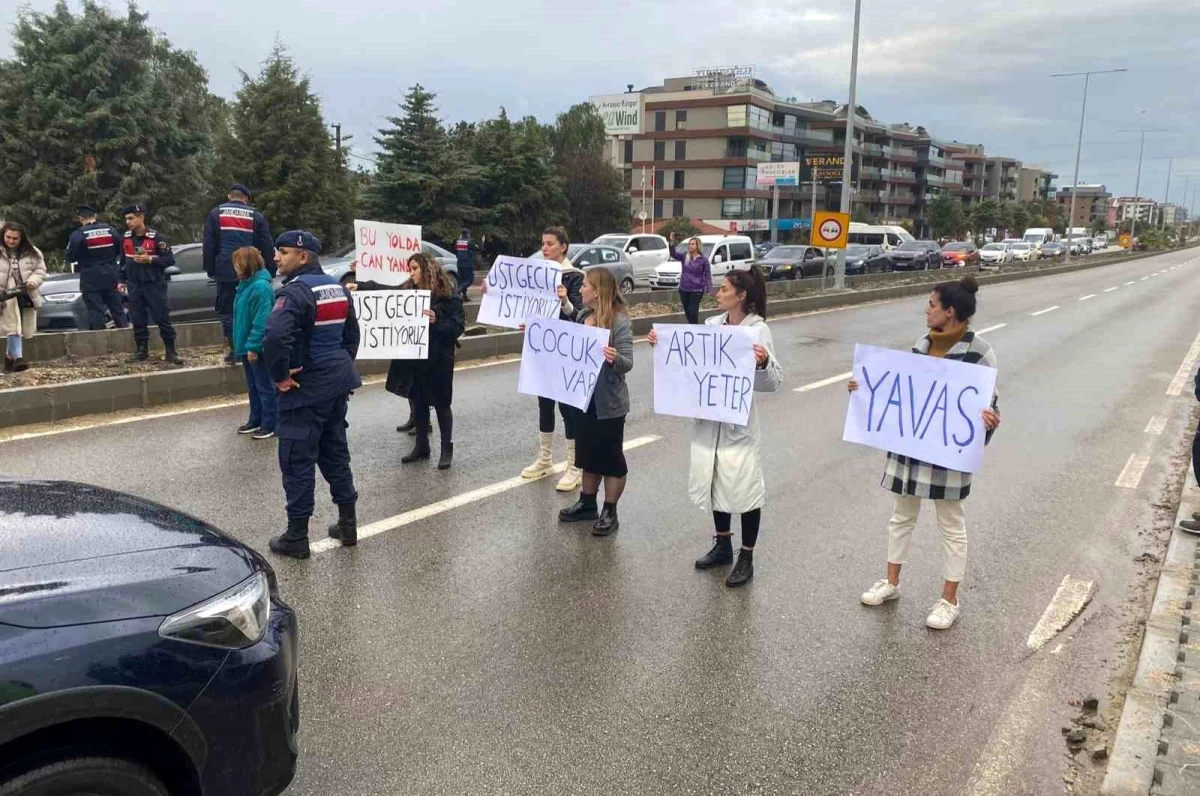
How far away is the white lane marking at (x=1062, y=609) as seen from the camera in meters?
4.45

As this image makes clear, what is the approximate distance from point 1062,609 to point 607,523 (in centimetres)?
271

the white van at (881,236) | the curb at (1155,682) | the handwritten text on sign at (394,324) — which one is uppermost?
the white van at (881,236)

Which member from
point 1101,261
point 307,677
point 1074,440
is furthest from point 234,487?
point 1101,261

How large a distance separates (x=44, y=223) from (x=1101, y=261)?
2239 inches

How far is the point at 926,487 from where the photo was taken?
14.5 feet

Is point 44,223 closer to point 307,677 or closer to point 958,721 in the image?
point 307,677

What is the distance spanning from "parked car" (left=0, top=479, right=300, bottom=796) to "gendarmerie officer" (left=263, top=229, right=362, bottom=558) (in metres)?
2.23

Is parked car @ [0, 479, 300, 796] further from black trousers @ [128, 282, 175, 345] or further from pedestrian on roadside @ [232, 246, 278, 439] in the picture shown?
black trousers @ [128, 282, 175, 345]

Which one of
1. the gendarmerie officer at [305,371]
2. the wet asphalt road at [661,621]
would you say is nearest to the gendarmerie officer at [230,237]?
the wet asphalt road at [661,621]

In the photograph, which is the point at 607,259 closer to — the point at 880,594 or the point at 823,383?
the point at 823,383

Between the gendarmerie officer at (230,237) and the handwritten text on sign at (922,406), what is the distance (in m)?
6.87

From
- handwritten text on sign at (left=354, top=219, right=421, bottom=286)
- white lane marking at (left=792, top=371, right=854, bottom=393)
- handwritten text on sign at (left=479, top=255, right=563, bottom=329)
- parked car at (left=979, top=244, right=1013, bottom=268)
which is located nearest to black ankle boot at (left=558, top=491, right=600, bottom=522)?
handwritten text on sign at (left=479, top=255, right=563, bottom=329)

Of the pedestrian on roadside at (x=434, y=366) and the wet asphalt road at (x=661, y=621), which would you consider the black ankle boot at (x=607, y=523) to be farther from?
the pedestrian on roadside at (x=434, y=366)

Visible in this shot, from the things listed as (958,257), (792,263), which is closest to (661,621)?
(792,263)
